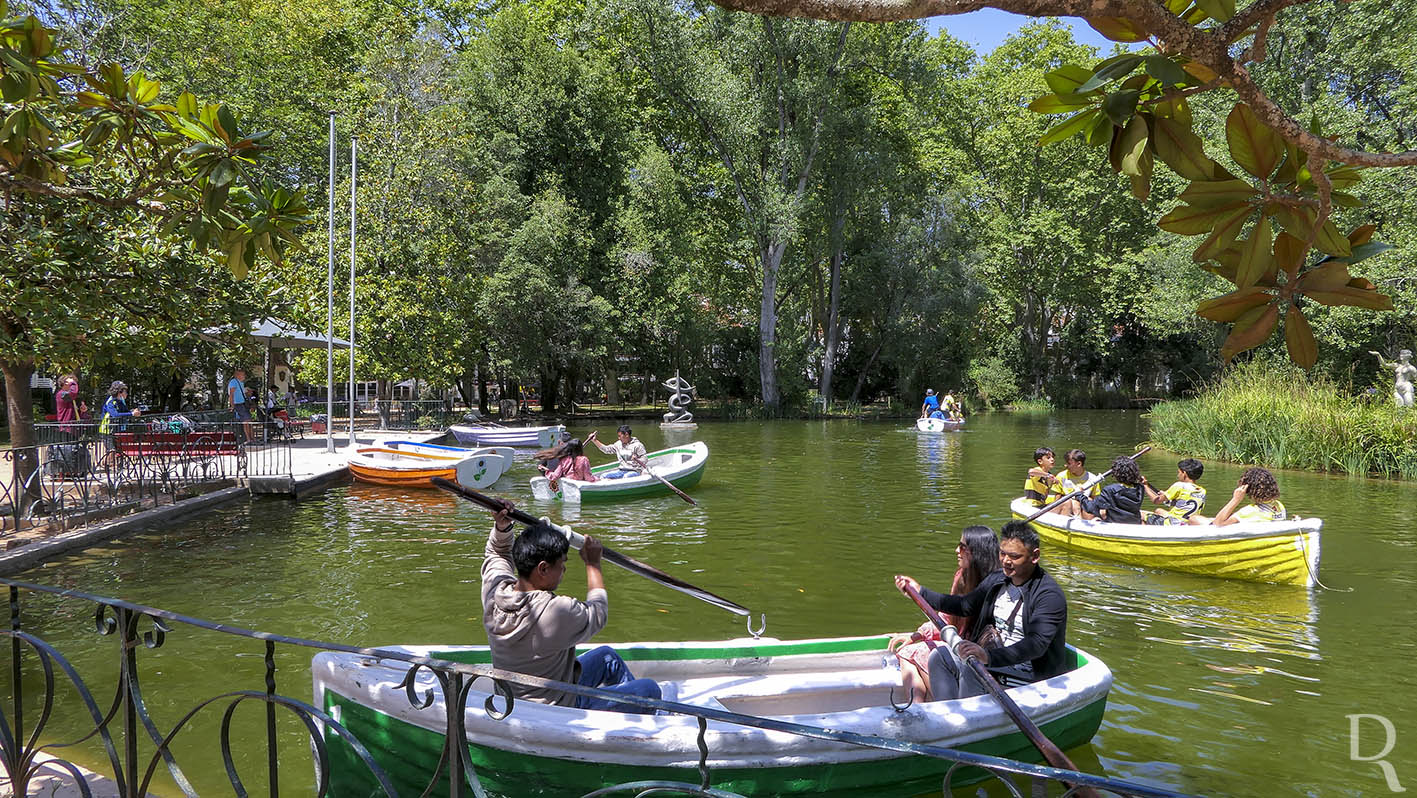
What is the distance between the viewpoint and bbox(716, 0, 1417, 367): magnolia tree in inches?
83.4

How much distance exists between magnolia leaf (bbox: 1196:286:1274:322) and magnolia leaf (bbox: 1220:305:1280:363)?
19mm

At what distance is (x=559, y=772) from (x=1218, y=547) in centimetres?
812

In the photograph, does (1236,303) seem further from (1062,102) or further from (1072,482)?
(1072,482)

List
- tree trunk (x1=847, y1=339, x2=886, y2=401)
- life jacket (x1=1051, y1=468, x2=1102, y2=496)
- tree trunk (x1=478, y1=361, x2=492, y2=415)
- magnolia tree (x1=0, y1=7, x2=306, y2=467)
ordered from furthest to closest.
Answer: tree trunk (x1=847, y1=339, x2=886, y2=401), tree trunk (x1=478, y1=361, x2=492, y2=415), life jacket (x1=1051, y1=468, x2=1102, y2=496), magnolia tree (x1=0, y1=7, x2=306, y2=467)

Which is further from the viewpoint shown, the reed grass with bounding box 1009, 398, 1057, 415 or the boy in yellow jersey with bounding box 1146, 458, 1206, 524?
the reed grass with bounding box 1009, 398, 1057, 415

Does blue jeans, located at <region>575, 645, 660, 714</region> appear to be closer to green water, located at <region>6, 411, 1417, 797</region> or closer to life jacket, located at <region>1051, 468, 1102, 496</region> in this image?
green water, located at <region>6, 411, 1417, 797</region>

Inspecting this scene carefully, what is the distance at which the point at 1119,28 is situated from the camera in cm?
221

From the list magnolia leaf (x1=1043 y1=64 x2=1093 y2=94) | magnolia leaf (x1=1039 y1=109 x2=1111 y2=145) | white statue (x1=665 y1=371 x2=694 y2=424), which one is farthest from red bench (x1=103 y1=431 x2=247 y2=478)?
white statue (x1=665 y1=371 x2=694 y2=424)

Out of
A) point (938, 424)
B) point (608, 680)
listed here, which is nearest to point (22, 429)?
point (608, 680)

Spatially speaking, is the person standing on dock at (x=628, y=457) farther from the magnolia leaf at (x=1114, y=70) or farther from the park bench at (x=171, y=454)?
the magnolia leaf at (x=1114, y=70)

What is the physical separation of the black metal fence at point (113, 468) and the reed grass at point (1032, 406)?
1392 inches

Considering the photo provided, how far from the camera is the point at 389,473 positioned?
16484 millimetres

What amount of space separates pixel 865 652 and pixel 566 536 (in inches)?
101

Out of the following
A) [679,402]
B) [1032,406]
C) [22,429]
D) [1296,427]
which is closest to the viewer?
[22,429]
